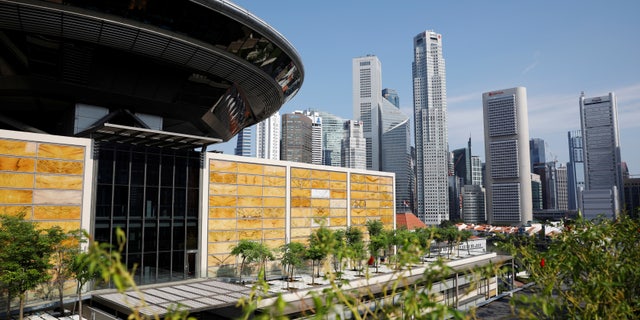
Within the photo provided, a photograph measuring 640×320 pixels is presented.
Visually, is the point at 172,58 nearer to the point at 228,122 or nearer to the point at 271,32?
the point at 271,32

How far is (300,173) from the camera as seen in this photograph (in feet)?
171

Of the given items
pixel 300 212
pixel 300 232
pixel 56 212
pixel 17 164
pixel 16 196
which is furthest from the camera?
pixel 300 212

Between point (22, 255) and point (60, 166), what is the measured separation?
8.17 metres

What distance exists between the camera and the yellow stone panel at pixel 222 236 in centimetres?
4189

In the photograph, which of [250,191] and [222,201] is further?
[250,191]

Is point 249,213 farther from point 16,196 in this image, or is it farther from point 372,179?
point 372,179

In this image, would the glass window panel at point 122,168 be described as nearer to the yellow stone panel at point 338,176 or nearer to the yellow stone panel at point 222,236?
the yellow stone panel at point 222,236

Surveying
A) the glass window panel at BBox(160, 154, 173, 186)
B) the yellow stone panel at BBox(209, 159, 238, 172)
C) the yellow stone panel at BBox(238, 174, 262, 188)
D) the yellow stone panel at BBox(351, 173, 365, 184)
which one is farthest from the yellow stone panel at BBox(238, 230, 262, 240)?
the yellow stone panel at BBox(351, 173, 365, 184)

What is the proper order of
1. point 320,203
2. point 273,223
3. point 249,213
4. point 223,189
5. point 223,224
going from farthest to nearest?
point 320,203
point 273,223
point 249,213
point 223,189
point 223,224

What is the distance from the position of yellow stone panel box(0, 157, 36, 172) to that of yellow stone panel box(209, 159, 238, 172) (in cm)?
1502

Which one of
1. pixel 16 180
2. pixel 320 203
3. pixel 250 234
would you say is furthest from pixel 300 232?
pixel 16 180

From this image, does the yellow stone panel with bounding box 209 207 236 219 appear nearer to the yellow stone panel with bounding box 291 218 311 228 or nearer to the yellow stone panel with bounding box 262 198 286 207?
the yellow stone panel with bounding box 262 198 286 207

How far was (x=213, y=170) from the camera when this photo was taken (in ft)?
140

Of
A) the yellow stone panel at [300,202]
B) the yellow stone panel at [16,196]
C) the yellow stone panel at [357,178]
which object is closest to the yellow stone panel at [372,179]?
the yellow stone panel at [357,178]
